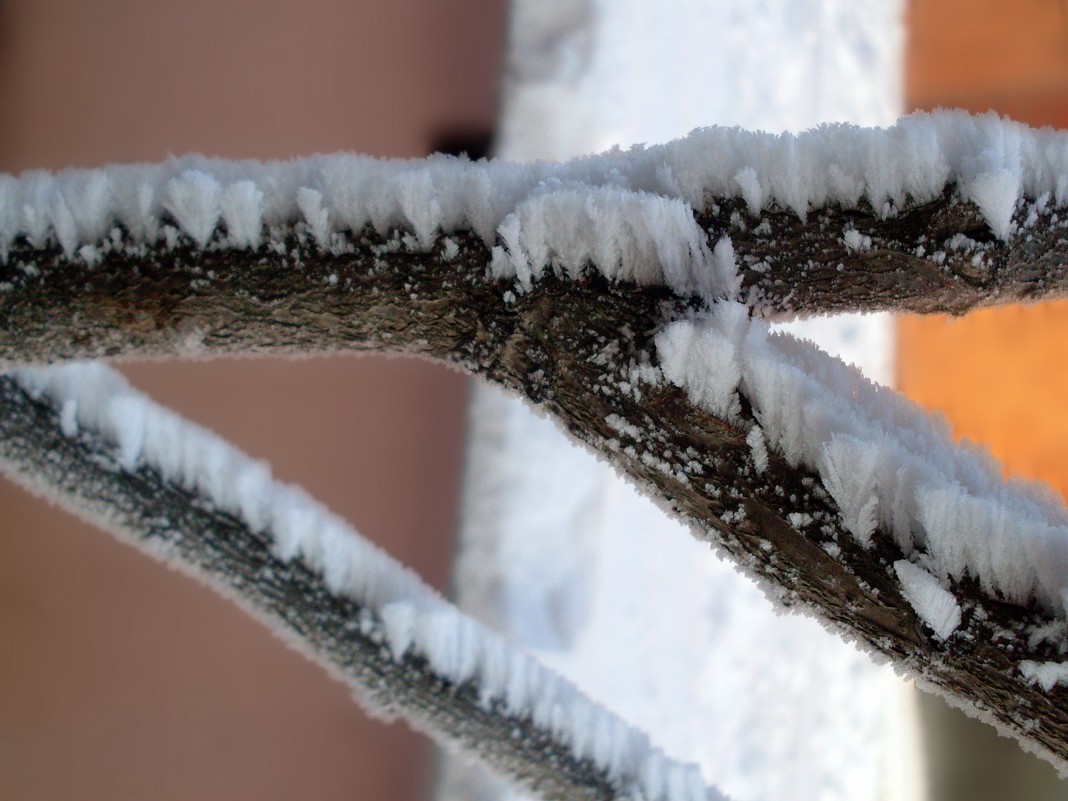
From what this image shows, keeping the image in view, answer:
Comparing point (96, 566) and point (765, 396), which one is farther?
point (96, 566)

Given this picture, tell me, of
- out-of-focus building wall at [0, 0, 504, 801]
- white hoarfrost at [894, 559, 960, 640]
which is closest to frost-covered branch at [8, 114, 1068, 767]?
white hoarfrost at [894, 559, 960, 640]

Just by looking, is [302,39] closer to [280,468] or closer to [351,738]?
[280,468]

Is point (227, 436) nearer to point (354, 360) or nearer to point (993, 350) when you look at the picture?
point (354, 360)

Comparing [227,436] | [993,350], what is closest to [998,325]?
[993,350]

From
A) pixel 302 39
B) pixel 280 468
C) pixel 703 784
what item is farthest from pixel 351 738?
pixel 302 39

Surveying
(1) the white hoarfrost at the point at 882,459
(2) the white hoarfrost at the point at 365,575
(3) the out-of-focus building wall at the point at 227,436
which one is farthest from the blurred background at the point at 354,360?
(1) the white hoarfrost at the point at 882,459

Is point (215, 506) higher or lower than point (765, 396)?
lower
